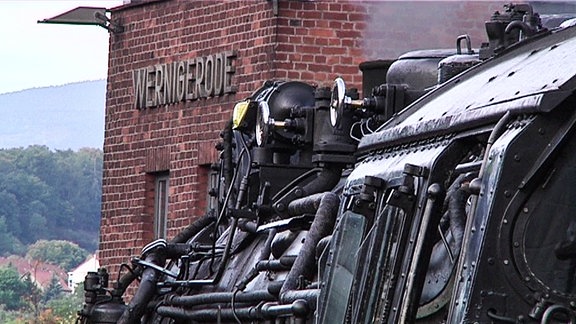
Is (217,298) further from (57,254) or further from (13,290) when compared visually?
(57,254)

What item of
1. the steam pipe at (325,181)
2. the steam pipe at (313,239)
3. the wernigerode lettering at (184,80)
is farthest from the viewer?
the wernigerode lettering at (184,80)

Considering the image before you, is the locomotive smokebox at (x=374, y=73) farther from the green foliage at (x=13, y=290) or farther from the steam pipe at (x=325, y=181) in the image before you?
the green foliage at (x=13, y=290)

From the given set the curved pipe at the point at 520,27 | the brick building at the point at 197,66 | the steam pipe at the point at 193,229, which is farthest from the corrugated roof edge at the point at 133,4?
the curved pipe at the point at 520,27

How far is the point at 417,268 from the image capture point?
6.55m

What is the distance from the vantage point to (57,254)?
80312 mm

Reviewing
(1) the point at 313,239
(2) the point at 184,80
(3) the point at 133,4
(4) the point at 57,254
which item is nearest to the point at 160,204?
(2) the point at 184,80

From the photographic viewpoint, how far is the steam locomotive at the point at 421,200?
573 centimetres

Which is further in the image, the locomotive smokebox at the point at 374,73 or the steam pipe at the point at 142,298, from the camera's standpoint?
the steam pipe at the point at 142,298

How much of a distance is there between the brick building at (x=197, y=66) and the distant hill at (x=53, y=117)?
4821 inches

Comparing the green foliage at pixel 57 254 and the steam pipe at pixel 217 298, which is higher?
the steam pipe at pixel 217 298

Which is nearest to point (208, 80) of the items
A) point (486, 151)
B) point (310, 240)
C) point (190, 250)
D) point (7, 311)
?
point (190, 250)

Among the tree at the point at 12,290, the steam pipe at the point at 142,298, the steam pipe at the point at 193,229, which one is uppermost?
the steam pipe at the point at 193,229

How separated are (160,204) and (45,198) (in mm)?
64592

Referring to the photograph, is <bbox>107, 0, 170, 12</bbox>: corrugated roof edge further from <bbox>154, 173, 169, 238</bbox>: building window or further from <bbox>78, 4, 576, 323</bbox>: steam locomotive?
<bbox>78, 4, 576, 323</bbox>: steam locomotive
